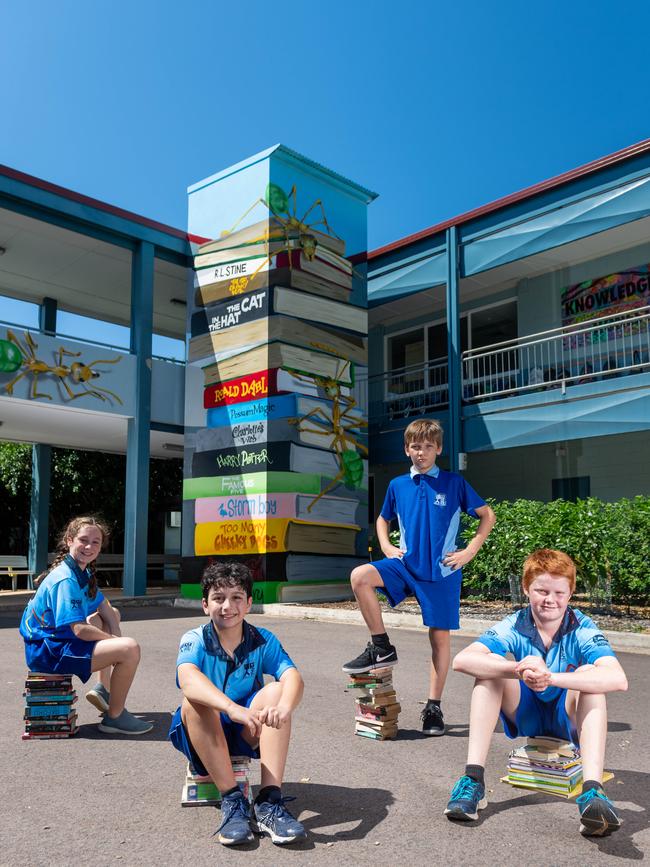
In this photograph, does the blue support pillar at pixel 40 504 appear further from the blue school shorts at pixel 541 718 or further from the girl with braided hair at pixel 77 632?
the blue school shorts at pixel 541 718

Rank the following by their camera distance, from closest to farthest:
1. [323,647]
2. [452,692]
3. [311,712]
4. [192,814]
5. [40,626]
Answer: [192,814] → [40,626] → [311,712] → [452,692] → [323,647]

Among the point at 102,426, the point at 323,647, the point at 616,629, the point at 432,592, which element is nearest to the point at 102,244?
the point at 102,426

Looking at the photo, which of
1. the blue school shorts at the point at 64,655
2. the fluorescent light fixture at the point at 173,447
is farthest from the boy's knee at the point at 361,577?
the fluorescent light fixture at the point at 173,447

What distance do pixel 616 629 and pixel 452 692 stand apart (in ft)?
13.5

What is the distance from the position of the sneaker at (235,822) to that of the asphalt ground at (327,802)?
0.04 meters

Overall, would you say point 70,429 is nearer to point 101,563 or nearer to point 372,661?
point 101,563

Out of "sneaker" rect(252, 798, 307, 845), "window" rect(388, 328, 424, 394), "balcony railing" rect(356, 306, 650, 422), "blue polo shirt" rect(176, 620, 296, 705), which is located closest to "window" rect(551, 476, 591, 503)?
"balcony railing" rect(356, 306, 650, 422)

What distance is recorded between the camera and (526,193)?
52.8 feet

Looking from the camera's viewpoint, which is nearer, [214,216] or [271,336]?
[271,336]

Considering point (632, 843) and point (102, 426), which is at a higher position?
point (102, 426)

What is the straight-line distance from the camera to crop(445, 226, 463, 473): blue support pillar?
55.1 ft

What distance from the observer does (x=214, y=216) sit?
17.0m

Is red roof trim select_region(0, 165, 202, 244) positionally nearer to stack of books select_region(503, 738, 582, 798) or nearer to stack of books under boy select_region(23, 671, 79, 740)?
stack of books under boy select_region(23, 671, 79, 740)

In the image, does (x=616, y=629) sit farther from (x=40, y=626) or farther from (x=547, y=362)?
(x=547, y=362)
